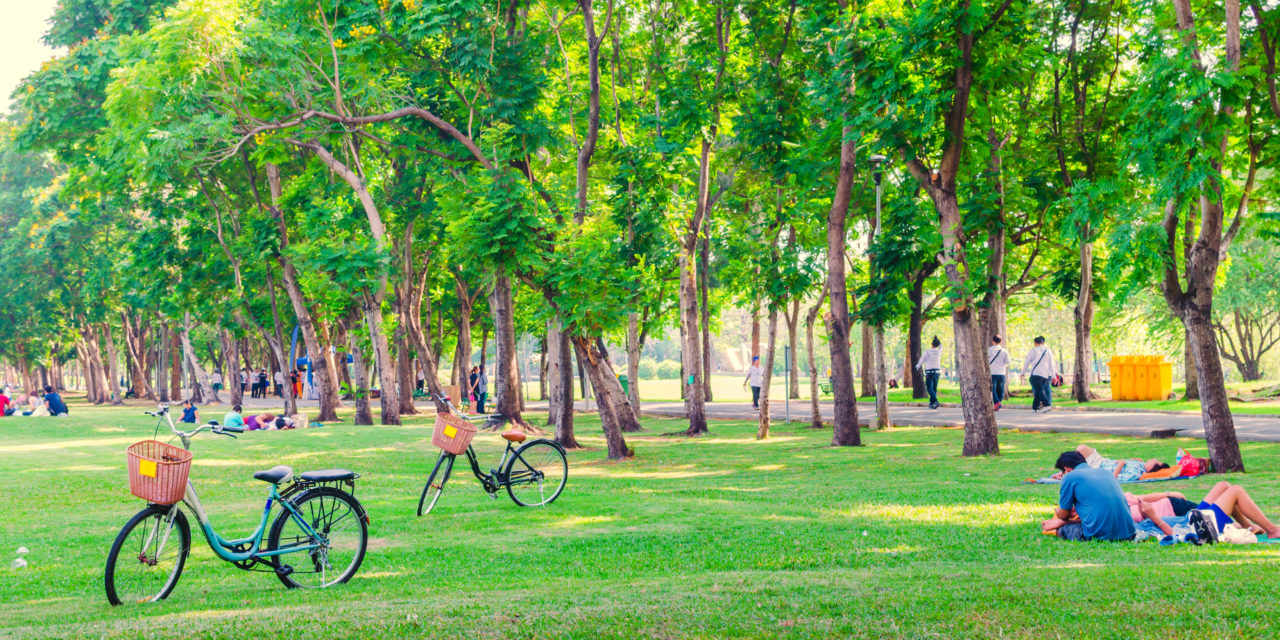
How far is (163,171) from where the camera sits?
2091cm

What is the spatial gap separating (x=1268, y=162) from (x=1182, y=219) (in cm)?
182

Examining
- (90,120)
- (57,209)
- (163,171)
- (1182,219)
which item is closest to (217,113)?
(163,171)

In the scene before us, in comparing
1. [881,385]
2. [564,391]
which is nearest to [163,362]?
[564,391]

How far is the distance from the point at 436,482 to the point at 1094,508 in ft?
23.2

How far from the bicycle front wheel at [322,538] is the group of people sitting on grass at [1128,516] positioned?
20.0 ft

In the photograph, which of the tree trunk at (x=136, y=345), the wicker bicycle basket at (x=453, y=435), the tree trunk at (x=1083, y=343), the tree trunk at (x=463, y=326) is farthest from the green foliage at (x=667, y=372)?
the wicker bicycle basket at (x=453, y=435)

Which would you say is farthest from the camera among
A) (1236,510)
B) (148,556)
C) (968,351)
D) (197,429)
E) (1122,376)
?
(1122,376)

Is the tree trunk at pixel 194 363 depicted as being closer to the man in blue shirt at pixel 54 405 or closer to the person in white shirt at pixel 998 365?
the man in blue shirt at pixel 54 405

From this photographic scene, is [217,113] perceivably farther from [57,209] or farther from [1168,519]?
[57,209]

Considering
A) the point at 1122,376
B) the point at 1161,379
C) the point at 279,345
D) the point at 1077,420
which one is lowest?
the point at 1077,420

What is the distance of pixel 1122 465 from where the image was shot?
1266cm

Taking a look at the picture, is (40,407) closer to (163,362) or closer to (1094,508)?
(163,362)

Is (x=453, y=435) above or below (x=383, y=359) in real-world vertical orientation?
below

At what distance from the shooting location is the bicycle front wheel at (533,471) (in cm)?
1227
